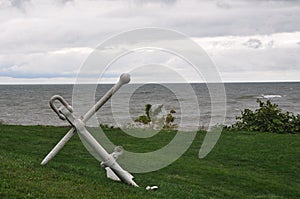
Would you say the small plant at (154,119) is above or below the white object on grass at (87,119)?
below

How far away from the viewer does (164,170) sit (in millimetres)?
13812

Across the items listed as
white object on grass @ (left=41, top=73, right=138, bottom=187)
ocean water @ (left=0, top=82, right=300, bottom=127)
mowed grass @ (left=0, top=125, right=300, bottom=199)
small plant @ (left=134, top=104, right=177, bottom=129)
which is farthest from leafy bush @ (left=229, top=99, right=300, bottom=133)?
white object on grass @ (left=41, top=73, right=138, bottom=187)

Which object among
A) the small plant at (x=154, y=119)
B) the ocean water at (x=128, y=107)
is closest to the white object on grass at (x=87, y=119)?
the ocean water at (x=128, y=107)

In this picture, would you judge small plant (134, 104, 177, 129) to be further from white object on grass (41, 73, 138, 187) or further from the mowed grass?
white object on grass (41, 73, 138, 187)

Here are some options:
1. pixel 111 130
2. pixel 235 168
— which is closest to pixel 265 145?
pixel 235 168

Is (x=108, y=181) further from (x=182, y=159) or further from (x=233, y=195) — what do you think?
(x=182, y=159)

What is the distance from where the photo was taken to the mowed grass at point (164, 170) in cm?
875

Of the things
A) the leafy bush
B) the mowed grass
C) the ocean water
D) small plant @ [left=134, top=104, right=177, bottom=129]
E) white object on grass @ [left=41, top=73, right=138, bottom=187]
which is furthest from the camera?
small plant @ [left=134, top=104, right=177, bottom=129]

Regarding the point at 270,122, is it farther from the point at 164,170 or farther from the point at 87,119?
the point at 87,119

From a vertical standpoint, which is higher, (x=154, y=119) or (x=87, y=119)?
(x=87, y=119)

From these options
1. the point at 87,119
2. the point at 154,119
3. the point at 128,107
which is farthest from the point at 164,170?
the point at 154,119

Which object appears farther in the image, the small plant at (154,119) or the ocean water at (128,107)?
the small plant at (154,119)

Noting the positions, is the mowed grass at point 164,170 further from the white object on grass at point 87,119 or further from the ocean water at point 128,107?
the ocean water at point 128,107

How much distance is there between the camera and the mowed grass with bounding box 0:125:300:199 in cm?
875
